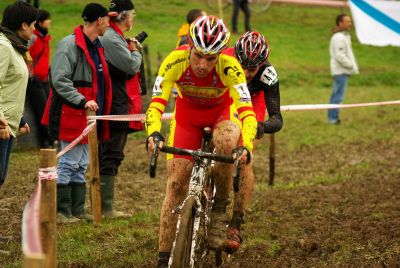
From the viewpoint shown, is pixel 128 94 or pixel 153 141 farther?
pixel 128 94

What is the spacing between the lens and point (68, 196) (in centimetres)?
864

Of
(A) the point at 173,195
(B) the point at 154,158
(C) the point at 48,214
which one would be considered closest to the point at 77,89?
(A) the point at 173,195

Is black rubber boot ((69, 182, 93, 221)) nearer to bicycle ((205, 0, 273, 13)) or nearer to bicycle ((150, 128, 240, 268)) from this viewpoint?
bicycle ((150, 128, 240, 268))

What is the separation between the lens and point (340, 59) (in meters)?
17.2

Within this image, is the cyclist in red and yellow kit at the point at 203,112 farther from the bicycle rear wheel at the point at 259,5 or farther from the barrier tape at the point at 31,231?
the bicycle rear wheel at the point at 259,5

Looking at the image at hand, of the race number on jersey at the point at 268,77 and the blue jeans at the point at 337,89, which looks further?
the blue jeans at the point at 337,89

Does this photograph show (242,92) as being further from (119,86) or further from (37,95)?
(37,95)

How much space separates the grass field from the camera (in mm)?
7352

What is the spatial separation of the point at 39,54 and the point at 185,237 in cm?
743

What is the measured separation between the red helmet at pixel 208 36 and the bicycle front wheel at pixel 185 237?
3.98ft

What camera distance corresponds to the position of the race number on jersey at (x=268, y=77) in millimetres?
7672

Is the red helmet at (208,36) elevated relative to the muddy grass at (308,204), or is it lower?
elevated

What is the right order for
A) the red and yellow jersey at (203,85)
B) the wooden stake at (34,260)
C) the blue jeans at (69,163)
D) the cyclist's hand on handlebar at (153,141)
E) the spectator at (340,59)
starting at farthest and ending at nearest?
the spectator at (340,59)
the blue jeans at (69,163)
the red and yellow jersey at (203,85)
the cyclist's hand on handlebar at (153,141)
the wooden stake at (34,260)

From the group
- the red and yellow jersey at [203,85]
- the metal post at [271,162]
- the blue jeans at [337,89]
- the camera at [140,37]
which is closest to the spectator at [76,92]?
the camera at [140,37]
